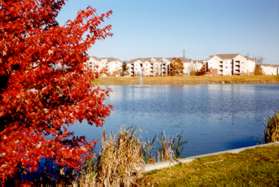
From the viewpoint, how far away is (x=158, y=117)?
110 ft

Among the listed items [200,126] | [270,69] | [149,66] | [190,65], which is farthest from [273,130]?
[270,69]

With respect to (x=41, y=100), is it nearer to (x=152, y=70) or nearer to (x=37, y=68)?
(x=37, y=68)

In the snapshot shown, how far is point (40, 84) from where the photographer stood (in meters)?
6.31

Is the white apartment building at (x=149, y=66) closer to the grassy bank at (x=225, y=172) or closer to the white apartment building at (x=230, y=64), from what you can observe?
the white apartment building at (x=230, y=64)

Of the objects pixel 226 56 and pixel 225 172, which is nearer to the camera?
pixel 225 172

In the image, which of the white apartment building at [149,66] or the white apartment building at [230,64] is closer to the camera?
the white apartment building at [230,64]

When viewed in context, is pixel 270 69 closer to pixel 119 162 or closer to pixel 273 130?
Answer: pixel 273 130

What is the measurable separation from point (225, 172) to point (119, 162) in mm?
3310

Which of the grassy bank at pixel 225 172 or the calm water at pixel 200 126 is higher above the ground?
the grassy bank at pixel 225 172

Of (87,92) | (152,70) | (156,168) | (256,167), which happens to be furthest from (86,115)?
(152,70)

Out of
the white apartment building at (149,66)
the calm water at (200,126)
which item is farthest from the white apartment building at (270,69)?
the calm water at (200,126)

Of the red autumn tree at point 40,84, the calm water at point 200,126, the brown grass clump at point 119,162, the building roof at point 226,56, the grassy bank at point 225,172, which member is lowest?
the calm water at point 200,126

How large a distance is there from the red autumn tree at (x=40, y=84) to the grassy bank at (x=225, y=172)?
3.37 meters

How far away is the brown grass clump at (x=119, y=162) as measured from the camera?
28.6 ft
